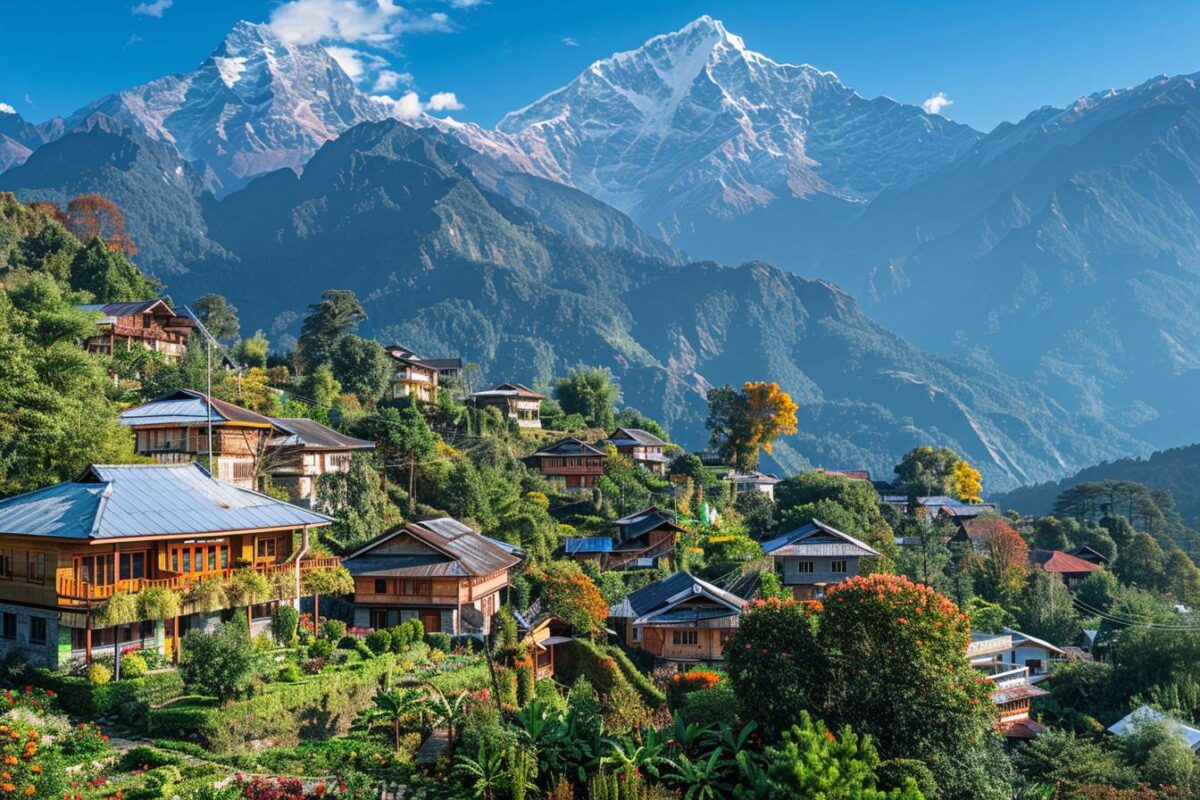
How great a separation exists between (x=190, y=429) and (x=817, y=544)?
37.0 metres

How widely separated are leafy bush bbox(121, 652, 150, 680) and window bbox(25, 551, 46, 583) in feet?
11.8

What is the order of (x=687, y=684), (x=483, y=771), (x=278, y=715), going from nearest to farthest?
(x=483, y=771) → (x=278, y=715) → (x=687, y=684)

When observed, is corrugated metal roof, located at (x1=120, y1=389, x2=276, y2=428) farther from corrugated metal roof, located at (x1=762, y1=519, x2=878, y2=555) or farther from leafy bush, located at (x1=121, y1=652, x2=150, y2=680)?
corrugated metal roof, located at (x1=762, y1=519, x2=878, y2=555)

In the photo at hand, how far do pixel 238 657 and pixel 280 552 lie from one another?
9.91m

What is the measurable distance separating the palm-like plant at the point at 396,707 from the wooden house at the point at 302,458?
2537 centimetres

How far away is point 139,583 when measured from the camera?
2930cm

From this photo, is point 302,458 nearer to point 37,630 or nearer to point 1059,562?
point 37,630

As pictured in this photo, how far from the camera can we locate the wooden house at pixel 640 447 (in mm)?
83562

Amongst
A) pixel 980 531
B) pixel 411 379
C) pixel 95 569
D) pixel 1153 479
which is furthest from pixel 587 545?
pixel 1153 479

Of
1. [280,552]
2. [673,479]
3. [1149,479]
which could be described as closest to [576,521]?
[673,479]

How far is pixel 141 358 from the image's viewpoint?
204ft

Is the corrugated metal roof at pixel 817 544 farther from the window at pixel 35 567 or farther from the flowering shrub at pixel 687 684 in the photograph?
the window at pixel 35 567

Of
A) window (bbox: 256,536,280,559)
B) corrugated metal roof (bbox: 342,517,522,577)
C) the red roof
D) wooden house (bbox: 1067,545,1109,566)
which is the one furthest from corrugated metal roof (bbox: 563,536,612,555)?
wooden house (bbox: 1067,545,1109,566)

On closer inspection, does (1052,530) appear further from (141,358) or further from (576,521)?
(141,358)
